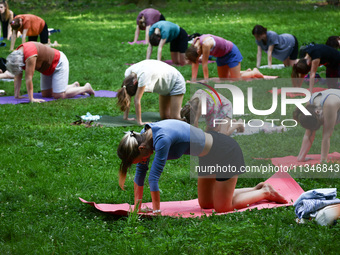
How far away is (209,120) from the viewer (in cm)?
729

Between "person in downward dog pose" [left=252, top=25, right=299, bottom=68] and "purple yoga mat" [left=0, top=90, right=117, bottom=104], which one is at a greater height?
"person in downward dog pose" [left=252, top=25, right=299, bottom=68]

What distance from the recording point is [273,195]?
502cm

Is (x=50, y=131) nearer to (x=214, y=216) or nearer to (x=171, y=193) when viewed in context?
(x=171, y=193)

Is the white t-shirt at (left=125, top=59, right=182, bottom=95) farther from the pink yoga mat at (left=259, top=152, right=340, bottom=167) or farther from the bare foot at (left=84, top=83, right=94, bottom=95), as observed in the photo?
the bare foot at (left=84, top=83, right=94, bottom=95)

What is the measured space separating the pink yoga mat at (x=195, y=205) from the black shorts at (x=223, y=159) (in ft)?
1.26

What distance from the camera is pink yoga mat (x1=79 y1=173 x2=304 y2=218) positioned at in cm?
468

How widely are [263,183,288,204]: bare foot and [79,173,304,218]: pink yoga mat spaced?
0.17ft

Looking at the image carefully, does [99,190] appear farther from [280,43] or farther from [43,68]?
[280,43]

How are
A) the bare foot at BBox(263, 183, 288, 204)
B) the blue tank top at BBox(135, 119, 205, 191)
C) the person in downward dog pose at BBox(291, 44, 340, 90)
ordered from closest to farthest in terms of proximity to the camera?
the blue tank top at BBox(135, 119, 205, 191)
the bare foot at BBox(263, 183, 288, 204)
the person in downward dog pose at BBox(291, 44, 340, 90)

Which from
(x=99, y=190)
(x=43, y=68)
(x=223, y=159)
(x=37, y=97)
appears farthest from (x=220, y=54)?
(x=223, y=159)

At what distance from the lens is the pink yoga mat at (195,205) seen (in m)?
4.68

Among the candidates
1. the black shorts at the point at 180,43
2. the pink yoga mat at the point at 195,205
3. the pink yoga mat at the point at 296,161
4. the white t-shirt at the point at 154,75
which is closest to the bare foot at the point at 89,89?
Result: the white t-shirt at the point at 154,75

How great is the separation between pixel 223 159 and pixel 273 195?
0.71 meters

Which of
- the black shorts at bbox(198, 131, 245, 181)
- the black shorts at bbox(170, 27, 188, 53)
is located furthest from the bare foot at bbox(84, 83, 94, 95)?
the black shorts at bbox(198, 131, 245, 181)
